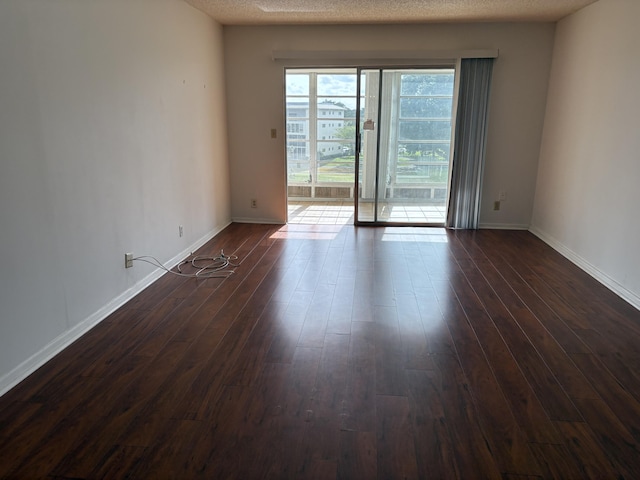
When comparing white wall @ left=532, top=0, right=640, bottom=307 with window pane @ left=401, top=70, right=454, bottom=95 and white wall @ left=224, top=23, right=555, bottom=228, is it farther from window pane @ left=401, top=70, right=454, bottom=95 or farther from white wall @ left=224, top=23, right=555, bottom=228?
window pane @ left=401, top=70, right=454, bottom=95

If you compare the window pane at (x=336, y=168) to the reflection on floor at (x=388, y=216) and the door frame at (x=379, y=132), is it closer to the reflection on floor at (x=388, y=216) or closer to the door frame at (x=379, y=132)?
the reflection on floor at (x=388, y=216)

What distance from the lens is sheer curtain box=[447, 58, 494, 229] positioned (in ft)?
17.8

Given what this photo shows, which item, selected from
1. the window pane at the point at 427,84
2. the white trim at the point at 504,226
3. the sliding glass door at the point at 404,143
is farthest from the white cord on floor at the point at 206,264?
the white trim at the point at 504,226

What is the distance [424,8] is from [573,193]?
2.33m

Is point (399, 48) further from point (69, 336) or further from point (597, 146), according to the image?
point (69, 336)

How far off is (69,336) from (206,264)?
1700 mm

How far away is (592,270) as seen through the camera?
13.7 feet

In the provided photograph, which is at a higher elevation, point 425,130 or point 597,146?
point 425,130

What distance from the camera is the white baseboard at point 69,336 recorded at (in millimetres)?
2360

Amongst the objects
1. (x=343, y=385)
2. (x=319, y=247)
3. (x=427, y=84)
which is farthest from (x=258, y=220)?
(x=343, y=385)

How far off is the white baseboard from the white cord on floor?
93 millimetres

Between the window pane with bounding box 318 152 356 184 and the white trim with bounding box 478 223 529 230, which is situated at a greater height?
the window pane with bounding box 318 152 356 184

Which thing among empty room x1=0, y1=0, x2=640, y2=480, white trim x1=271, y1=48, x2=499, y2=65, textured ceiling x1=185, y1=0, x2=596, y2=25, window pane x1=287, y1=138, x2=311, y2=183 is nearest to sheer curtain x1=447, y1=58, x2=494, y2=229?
empty room x1=0, y1=0, x2=640, y2=480

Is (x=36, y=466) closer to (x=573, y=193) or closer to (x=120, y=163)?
(x=120, y=163)
